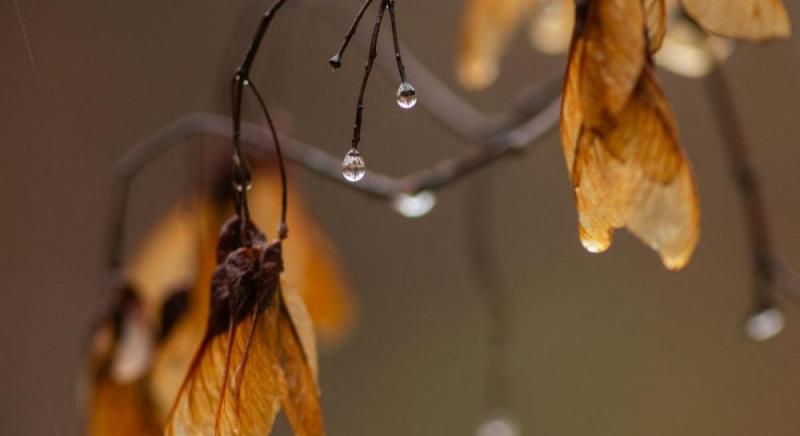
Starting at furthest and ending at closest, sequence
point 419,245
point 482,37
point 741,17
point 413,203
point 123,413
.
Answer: point 419,245 < point 482,37 < point 413,203 < point 123,413 < point 741,17

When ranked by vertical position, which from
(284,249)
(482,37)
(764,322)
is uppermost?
(482,37)

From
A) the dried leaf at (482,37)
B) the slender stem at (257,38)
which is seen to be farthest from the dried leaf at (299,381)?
the dried leaf at (482,37)

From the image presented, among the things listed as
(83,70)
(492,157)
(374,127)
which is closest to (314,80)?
(374,127)

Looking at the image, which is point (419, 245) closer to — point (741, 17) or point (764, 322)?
point (764, 322)

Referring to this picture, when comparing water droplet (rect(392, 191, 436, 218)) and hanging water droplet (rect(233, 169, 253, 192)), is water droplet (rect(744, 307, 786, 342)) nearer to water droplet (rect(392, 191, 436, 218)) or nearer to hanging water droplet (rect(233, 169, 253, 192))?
water droplet (rect(392, 191, 436, 218))

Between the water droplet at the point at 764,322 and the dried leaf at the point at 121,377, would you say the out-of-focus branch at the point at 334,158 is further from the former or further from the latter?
the water droplet at the point at 764,322

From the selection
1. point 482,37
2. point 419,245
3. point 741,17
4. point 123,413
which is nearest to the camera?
point 741,17

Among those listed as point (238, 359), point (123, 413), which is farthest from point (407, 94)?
point (123, 413)
